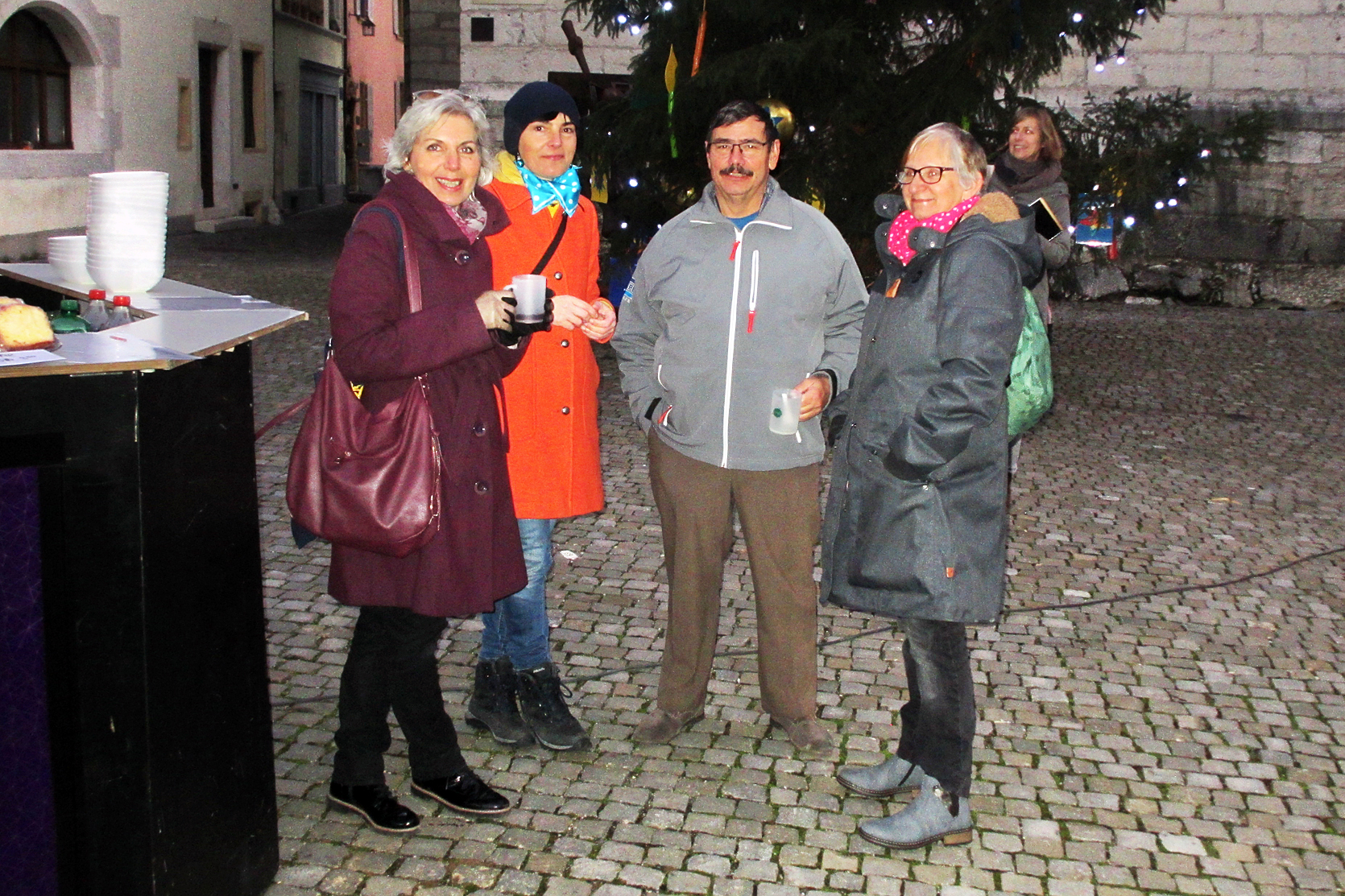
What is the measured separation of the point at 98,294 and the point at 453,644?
6.01 ft

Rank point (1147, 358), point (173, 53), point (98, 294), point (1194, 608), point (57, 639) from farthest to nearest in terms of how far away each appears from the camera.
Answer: point (173, 53) < point (1147, 358) < point (1194, 608) < point (98, 294) < point (57, 639)

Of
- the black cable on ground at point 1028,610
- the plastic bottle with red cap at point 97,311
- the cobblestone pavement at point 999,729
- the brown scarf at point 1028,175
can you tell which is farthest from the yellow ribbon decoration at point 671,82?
the plastic bottle with red cap at point 97,311

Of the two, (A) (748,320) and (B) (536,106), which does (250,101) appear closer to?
(B) (536,106)

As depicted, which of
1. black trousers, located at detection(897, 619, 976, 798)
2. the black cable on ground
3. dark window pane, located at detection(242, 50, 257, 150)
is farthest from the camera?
dark window pane, located at detection(242, 50, 257, 150)

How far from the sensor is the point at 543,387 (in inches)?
147

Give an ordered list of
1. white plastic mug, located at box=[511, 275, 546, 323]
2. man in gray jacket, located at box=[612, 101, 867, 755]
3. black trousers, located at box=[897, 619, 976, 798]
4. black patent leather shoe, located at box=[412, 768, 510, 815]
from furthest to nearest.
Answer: man in gray jacket, located at box=[612, 101, 867, 755] < black patent leather shoe, located at box=[412, 768, 510, 815] < black trousers, located at box=[897, 619, 976, 798] < white plastic mug, located at box=[511, 275, 546, 323]

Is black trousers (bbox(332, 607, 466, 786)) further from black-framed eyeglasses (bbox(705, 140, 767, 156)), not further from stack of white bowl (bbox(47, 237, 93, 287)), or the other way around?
black-framed eyeglasses (bbox(705, 140, 767, 156))

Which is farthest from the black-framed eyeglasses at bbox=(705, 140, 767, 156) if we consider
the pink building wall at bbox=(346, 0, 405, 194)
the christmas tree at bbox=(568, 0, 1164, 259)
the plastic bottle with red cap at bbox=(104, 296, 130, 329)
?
the pink building wall at bbox=(346, 0, 405, 194)

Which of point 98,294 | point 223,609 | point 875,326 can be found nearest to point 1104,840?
point 875,326

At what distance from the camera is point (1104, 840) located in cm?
345

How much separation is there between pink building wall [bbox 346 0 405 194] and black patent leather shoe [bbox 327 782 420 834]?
33.8m

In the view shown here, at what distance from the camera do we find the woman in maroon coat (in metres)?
2.97

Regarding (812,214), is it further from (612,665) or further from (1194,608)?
(1194,608)

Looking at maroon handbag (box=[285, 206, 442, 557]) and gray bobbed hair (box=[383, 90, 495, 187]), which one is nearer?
maroon handbag (box=[285, 206, 442, 557])
